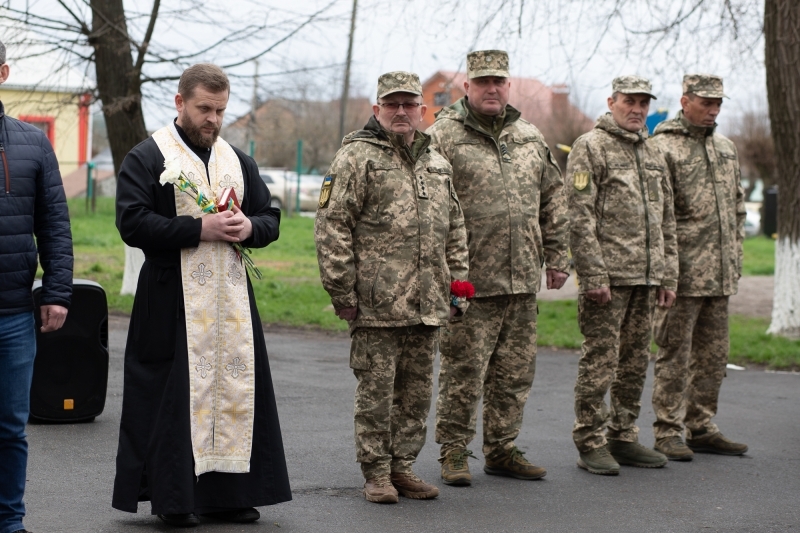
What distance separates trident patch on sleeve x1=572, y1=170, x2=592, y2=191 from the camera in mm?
6824

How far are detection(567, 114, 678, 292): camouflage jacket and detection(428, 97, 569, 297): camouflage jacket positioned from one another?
0.36 meters

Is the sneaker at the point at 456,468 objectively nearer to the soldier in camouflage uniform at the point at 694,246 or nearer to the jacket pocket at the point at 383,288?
the jacket pocket at the point at 383,288

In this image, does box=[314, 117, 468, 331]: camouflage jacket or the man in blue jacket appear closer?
the man in blue jacket

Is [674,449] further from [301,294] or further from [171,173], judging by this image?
[301,294]

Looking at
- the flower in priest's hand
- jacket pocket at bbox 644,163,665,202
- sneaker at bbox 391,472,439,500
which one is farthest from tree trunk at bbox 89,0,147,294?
the flower in priest's hand

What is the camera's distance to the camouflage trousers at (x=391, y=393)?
5.88 m

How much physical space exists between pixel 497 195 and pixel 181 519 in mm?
2579

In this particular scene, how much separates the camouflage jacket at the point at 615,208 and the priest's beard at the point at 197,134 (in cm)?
255

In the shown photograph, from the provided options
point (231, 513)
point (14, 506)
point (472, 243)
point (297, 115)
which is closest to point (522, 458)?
point (472, 243)

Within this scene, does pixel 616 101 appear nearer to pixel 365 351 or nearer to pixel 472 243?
pixel 472 243

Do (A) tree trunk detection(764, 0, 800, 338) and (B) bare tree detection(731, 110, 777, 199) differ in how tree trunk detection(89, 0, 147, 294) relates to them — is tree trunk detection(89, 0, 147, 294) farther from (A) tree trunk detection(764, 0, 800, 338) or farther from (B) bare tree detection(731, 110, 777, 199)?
(B) bare tree detection(731, 110, 777, 199)

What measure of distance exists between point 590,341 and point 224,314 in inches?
104

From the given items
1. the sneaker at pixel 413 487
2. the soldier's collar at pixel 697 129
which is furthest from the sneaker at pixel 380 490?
the soldier's collar at pixel 697 129

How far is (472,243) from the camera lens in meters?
6.48
